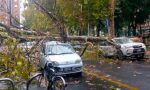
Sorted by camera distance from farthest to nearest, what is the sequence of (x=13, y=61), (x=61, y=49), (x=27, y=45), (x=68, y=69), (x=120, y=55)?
(x=120, y=55) < (x=61, y=49) < (x=68, y=69) < (x=27, y=45) < (x=13, y=61)

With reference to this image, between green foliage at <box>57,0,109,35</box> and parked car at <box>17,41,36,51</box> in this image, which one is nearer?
parked car at <box>17,41,36,51</box>

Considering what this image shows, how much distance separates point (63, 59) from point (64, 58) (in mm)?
112

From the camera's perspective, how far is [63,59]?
54.0 ft

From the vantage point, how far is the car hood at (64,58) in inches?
643

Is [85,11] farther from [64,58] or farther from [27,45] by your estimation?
[27,45]

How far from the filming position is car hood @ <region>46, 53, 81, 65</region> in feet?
53.6

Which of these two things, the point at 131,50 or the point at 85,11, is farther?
the point at 85,11

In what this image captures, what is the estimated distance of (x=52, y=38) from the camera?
12.9 m

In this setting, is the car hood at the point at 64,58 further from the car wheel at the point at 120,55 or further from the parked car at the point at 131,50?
the parked car at the point at 131,50

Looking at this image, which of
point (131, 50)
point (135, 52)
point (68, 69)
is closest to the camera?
point (68, 69)

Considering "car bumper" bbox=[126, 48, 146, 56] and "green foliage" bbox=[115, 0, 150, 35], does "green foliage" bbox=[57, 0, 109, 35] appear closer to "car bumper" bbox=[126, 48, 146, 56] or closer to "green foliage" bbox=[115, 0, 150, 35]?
"green foliage" bbox=[115, 0, 150, 35]

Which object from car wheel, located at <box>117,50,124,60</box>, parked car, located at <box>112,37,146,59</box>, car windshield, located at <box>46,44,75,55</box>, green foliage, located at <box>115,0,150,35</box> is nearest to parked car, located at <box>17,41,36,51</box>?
car windshield, located at <box>46,44,75,55</box>

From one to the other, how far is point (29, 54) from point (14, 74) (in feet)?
4.24

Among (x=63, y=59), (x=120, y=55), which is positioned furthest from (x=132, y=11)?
(x=63, y=59)
